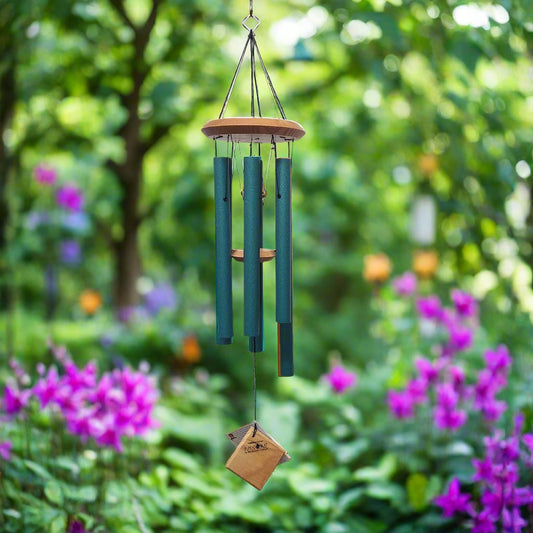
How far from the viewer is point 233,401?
536cm

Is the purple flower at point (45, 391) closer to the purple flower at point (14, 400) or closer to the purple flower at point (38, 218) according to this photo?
the purple flower at point (14, 400)

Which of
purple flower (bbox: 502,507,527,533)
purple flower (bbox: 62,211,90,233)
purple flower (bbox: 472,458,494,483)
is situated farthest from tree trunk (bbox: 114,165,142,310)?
purple flower (bbox: 502,507,527,533)

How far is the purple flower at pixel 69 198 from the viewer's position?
16.8ft

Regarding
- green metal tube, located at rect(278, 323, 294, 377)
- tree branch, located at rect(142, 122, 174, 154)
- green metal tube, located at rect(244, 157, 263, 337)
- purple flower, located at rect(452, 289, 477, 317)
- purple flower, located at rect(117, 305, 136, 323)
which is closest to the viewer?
green metal tube, located at rect(244, 157, 263, 337)

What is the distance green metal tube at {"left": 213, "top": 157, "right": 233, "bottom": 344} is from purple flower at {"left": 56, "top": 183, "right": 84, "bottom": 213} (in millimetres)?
3459

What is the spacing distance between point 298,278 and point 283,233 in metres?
4.97

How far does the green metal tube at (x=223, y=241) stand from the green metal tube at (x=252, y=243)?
2.3 inches

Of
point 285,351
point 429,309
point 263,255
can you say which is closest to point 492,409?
point 429,309

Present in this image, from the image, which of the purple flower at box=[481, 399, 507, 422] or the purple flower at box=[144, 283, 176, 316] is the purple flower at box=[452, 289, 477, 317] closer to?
the purple flower at box=[481, 399, 507, 422]

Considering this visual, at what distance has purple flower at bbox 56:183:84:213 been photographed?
5.12 metres

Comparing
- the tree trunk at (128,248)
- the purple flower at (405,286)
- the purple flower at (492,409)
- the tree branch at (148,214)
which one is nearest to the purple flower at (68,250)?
the tree trunk at (128,248)

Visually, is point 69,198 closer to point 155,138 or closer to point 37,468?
point 155,138

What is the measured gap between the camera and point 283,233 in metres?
1.91

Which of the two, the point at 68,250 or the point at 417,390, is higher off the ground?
the point at 68,250
